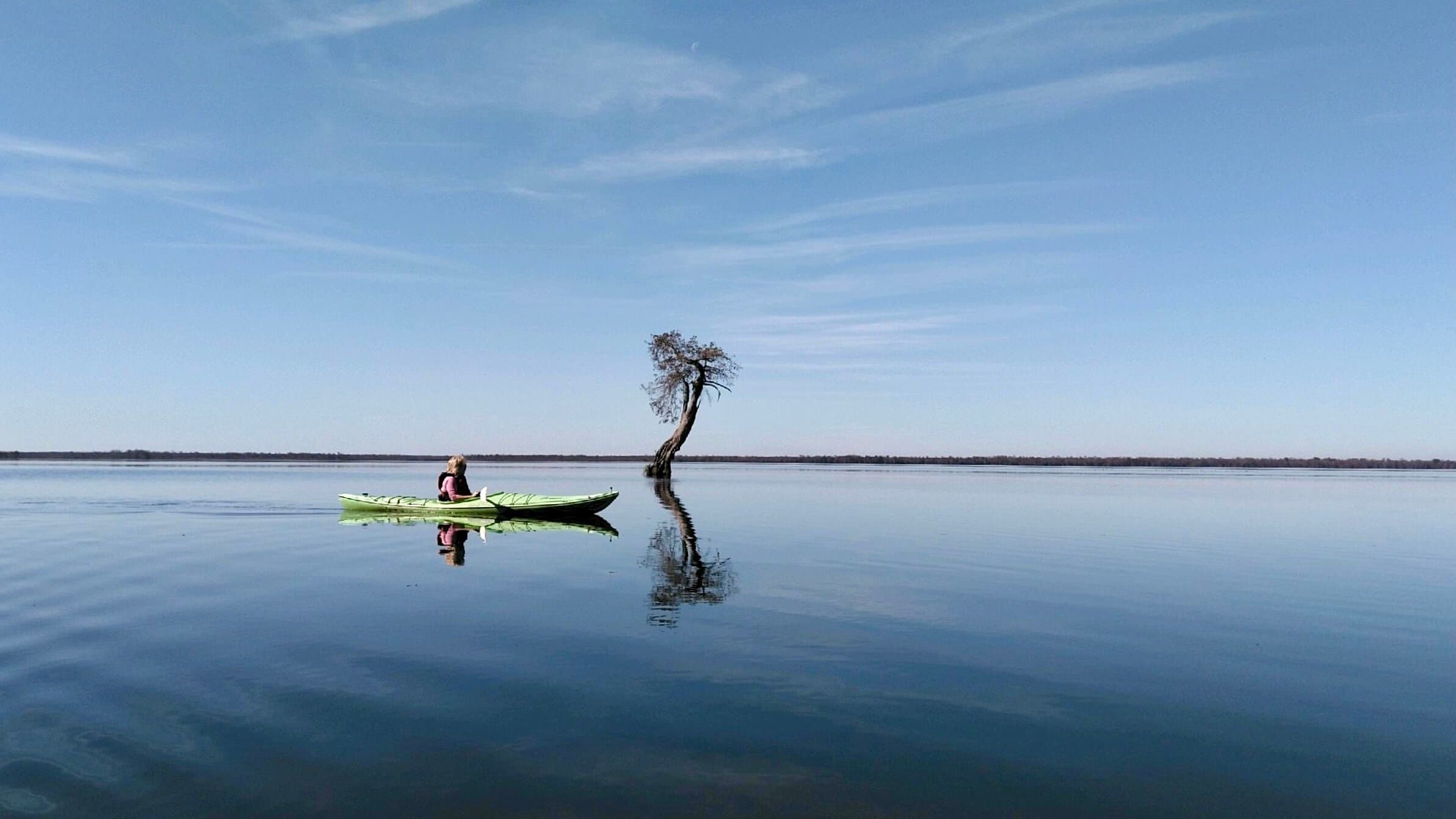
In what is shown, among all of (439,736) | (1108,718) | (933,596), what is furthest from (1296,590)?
(439,736)

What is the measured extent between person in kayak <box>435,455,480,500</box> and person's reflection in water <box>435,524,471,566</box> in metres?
1.25

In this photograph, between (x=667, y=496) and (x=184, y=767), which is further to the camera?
(x=667, y=496)

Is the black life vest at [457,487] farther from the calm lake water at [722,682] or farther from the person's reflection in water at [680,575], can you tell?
the calm lake water at [722,682]

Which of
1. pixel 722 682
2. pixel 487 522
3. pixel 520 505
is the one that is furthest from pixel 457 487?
pixel 722 682

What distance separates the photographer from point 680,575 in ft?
48.8

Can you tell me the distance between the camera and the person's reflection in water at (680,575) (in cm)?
1207

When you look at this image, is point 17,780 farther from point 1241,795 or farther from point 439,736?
point 1241,795

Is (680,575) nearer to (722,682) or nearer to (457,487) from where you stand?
(722,682)

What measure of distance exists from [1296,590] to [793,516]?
15782 millimetres

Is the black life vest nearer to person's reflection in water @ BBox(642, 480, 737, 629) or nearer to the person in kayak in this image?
the person in kayak

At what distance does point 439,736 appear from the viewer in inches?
254

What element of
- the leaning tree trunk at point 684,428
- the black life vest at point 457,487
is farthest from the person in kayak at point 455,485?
the leaning tree trunk at point 684,428

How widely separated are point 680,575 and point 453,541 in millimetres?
8905

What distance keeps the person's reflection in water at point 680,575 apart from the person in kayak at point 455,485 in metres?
8.31
